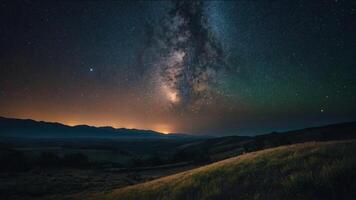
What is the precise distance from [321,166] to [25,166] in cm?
7500

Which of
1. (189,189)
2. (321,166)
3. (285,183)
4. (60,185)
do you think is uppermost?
(321,166)

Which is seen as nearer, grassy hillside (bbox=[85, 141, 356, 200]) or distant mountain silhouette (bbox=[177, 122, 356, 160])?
grassy hillside (bbox=[85, 141, 356, 200])

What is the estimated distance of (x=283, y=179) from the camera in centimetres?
1155

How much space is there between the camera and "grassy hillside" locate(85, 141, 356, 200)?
9.63m

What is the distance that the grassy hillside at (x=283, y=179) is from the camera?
9.63m

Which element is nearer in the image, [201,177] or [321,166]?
[321,166]

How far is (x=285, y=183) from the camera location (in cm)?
1096

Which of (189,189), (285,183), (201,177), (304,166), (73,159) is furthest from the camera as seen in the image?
(73,159)

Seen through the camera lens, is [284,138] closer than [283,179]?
No

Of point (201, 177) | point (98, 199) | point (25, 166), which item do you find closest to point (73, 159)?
point (25, 166)

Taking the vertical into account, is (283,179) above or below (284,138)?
below

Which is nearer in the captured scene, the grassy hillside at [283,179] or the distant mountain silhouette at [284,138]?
the grassy hillside at [283,179]

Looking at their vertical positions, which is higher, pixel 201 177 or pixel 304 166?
pixel 304 166

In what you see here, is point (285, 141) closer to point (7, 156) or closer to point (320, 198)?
point (320, 198)
